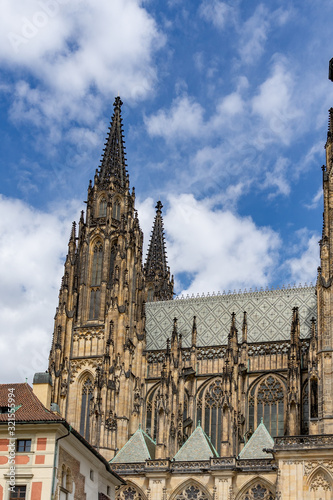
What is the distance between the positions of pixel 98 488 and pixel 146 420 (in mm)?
19902

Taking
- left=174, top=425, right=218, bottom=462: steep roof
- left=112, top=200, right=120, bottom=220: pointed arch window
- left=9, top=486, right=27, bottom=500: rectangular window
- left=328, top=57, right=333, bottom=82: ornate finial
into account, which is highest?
left=328, top=57, right=333, bottom=82: ornate finial

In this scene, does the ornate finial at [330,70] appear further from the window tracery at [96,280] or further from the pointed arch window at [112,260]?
the window tracery at [96,280]

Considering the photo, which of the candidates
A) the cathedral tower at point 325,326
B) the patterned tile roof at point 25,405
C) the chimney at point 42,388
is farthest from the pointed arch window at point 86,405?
the patterned tile roof at point 25,405

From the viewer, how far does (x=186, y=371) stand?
57.6m

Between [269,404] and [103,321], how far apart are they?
41.1 feet

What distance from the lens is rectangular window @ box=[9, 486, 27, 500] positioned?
3144 cm

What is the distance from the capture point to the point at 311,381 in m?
48.3

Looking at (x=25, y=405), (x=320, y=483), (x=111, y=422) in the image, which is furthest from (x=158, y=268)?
(x=25, y=405)

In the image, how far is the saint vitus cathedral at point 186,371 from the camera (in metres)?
46.9

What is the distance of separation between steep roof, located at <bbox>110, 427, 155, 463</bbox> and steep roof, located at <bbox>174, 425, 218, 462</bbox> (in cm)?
192

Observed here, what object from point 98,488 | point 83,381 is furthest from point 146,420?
point 98,488

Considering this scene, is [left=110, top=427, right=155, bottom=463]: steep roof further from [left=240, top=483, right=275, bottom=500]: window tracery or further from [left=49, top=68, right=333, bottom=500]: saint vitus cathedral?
[left=240, top=483, right=275, bottom=500]: window tracery

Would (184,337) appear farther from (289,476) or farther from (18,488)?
(18,488)

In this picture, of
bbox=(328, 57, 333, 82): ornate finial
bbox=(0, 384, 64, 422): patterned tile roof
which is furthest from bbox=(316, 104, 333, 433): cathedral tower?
bbox=(0, 384, 64, 422): patterned tile roof
